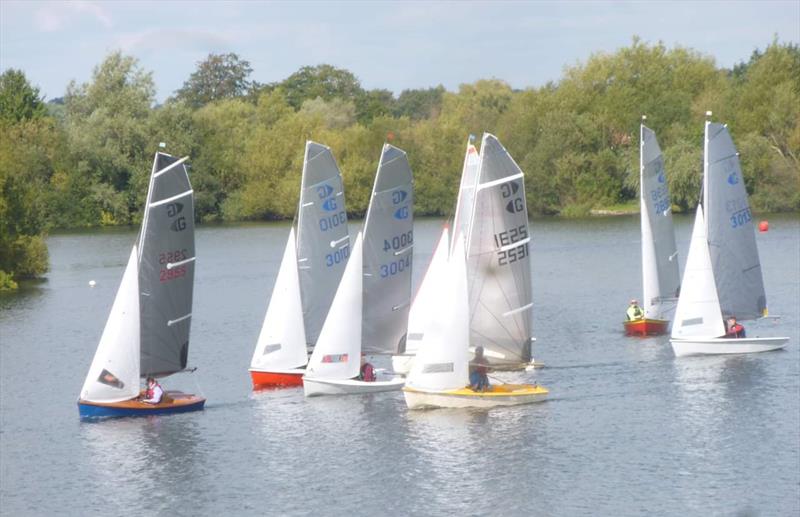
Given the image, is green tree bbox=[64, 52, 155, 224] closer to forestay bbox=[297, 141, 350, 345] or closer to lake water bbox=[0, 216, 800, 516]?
lake water bbox=[0, 216, 800, 516]

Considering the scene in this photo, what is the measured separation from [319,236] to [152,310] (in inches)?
304

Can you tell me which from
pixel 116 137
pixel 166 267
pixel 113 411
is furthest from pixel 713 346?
pixel 116 137

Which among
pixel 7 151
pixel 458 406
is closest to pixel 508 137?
pixel 7 151

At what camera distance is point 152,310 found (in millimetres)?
44438

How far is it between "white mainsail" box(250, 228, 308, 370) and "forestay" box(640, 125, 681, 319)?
17817 millimetres

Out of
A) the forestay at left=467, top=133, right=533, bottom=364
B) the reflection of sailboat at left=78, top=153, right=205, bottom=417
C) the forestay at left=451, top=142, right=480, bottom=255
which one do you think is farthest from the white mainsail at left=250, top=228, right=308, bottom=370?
the forestay at left=467, top=133, right=533, bottom=364

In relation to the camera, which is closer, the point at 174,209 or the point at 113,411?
the point at 113,411

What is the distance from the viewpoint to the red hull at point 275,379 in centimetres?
4838

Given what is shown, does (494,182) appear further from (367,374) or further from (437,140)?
(437,140)

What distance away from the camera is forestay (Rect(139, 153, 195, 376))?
1716 inches

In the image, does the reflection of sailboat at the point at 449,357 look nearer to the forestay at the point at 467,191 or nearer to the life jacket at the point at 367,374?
the life jacket at the point at 367,374

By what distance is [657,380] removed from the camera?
49.2m

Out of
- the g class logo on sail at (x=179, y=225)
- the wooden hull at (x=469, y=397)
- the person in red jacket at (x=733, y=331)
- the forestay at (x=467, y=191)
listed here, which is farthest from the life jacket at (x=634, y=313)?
the g class logo on sail at (x=179, y=225)

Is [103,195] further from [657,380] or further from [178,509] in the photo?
[178,509]
